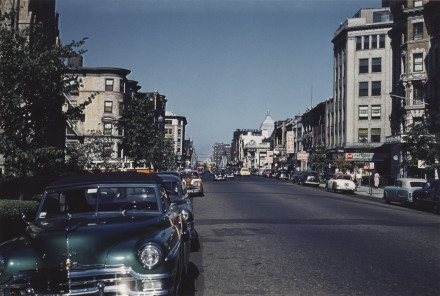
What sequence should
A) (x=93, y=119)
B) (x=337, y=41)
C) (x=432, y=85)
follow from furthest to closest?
1. (x=337, y=41)
2. (x=93, y=119)
3. (x=432, y=85)

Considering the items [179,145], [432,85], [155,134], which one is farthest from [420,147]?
[179,145]

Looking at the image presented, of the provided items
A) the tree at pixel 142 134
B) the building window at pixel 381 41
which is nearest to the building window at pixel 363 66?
the building window at pixel 381 41

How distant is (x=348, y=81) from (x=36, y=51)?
209ft

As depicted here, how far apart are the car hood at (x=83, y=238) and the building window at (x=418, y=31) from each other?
5155 cm

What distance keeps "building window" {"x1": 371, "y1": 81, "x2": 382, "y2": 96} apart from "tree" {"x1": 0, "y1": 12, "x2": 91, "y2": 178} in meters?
64.2

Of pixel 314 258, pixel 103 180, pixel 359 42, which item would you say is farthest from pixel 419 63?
pixel 103 180

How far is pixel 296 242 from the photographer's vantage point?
11539 mm

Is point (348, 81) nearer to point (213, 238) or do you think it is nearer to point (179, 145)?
point (213, 238)

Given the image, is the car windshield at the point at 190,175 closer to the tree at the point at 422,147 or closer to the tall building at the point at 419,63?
the tree at the point at 422,147

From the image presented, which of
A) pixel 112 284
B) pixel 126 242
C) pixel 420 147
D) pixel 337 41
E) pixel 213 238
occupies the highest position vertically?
pixel 337 41

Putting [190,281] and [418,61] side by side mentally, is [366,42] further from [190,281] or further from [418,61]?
[190,281]

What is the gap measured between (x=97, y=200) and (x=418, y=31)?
51.7m

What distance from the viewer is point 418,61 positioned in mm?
50125

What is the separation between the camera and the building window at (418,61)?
4991 cm
